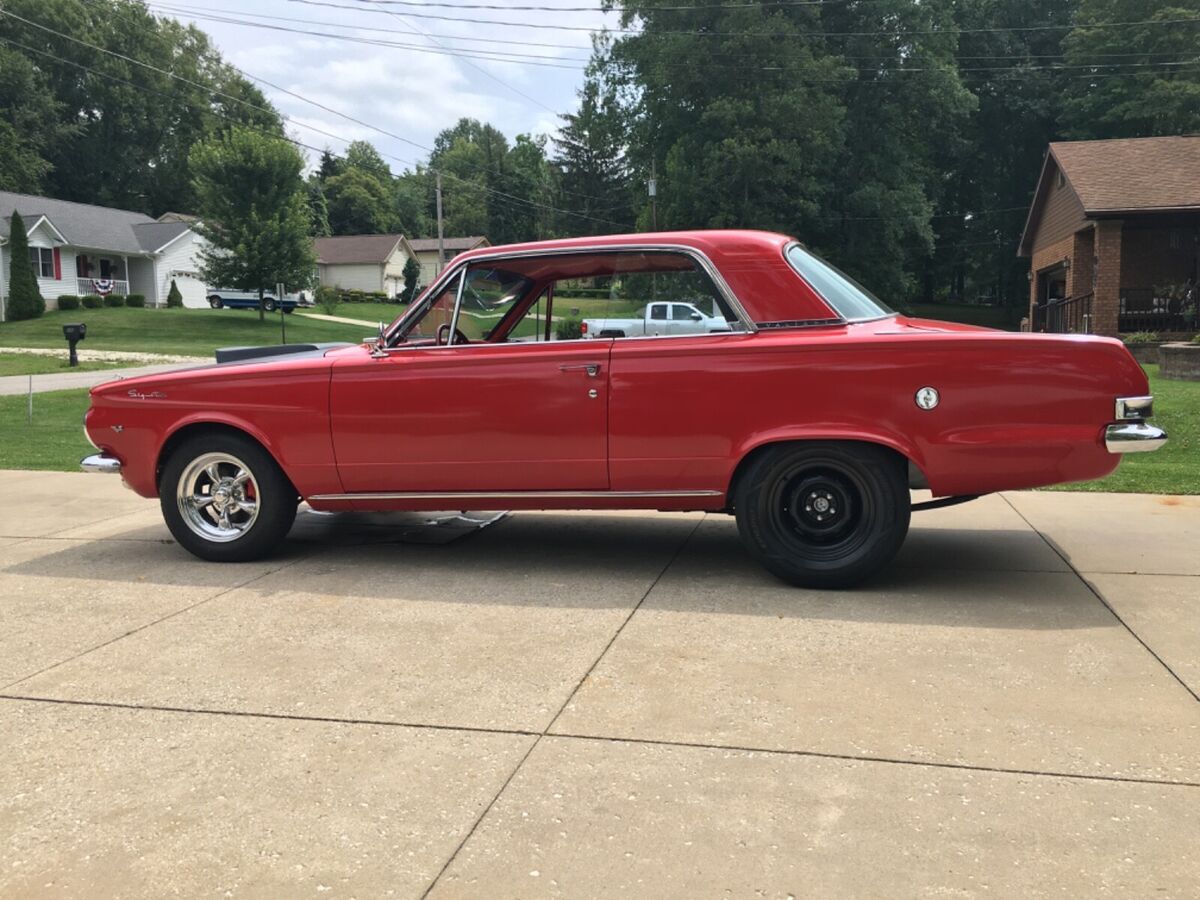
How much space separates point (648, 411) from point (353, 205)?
314 ft

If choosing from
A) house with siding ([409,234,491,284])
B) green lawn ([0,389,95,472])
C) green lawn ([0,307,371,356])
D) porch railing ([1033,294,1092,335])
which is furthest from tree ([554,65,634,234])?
green lawn ([0,389,95,472])

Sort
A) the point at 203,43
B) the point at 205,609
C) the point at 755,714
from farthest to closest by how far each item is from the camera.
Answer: the point at 203,43
the point at 205,609
the point at 755,714

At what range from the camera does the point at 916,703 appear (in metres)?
3.54

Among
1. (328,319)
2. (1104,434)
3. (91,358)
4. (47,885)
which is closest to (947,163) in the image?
(328,319)

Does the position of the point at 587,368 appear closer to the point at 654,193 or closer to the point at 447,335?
the point at 447,335

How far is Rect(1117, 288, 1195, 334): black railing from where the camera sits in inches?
926

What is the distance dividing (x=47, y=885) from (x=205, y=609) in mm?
2453

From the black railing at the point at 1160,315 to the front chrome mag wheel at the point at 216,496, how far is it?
945 inches

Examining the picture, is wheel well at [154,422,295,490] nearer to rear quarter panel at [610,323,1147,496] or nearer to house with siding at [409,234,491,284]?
rear quarter panel at [610,323,1147,496]

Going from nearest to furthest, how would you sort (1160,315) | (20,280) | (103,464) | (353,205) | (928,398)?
(928,398) → (103,464) → (1160,315) → (20,280) → (353,205)

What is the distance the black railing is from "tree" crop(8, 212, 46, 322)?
4303 cm

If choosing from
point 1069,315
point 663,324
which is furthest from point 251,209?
point 663,324

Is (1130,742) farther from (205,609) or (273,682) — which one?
(205,609)

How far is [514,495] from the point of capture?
529 cm
